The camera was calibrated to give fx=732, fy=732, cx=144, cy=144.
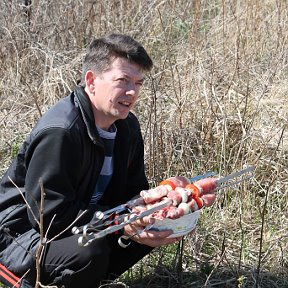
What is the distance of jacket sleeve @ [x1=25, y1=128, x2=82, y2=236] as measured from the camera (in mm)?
2875

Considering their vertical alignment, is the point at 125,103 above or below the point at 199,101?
above

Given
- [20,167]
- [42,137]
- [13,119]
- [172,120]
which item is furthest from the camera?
[13,119]

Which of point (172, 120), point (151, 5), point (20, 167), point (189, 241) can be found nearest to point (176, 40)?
point (151, 5)

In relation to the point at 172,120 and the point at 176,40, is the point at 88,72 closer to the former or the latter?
the point at 172,120

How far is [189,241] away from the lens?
3736 mm

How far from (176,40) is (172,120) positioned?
152 cm

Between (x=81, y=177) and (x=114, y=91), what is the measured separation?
1.28 ft

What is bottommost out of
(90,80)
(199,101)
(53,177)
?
(199,101)

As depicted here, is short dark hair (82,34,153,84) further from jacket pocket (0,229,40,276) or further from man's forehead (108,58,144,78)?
jacket pocket (0,229,40,276)

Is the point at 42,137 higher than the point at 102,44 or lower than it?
lower

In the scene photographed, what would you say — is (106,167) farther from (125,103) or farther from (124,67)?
(124,67)

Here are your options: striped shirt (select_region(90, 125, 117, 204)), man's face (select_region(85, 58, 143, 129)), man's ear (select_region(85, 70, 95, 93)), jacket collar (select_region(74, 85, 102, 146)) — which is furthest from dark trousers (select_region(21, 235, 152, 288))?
man's ear (select_region(85, 70, 95, 93))

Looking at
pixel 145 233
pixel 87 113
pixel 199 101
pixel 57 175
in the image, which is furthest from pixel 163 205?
pixel 199 101

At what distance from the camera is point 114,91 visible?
10.2 ft
